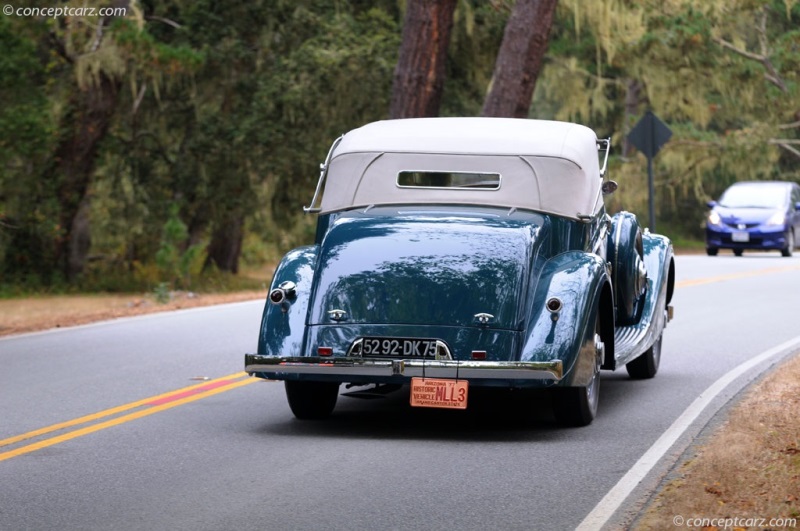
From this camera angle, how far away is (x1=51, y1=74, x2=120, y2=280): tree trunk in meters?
25.1

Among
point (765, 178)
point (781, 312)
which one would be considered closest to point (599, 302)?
point (781, 312)

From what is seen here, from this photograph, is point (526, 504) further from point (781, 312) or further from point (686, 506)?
point (781, 312)

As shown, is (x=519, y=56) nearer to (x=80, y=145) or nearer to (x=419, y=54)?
(x=419, y=54)

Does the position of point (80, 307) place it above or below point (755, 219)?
below

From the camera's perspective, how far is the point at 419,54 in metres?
23.8

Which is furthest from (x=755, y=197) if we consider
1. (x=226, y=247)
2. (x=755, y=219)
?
(x=226, y=247)

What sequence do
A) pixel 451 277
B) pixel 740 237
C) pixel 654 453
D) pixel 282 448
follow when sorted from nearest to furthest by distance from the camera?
1. pixel 654 453
2. pixel 282 448
3. pixel 451 277
4. pixel 740 237

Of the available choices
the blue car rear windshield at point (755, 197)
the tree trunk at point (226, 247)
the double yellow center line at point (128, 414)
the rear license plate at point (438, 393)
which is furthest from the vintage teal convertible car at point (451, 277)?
the blue car rear windshield at point (755, 197)

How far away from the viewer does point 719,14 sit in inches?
1433

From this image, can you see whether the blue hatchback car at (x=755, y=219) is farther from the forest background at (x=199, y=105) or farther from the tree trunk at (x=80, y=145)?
the tree trunk at (x=80, y=145)

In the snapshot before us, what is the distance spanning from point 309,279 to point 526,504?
9.16ft

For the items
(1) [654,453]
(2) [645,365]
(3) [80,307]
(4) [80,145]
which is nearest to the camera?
(1) [654,453]

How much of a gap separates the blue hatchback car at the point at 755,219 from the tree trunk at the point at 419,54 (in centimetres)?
924

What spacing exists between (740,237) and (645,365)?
20.0 metres
